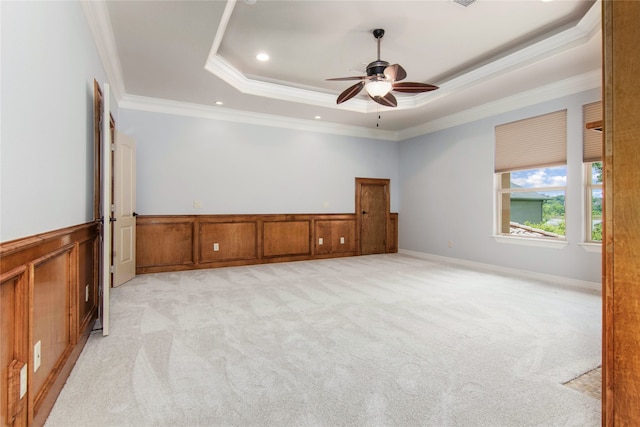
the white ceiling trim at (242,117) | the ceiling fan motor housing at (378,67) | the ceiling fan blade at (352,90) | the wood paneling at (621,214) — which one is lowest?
the wood paneling at (621,214)

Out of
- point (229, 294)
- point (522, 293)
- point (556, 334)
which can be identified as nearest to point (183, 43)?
point (229, 294)

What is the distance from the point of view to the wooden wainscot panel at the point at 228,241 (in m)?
5.38

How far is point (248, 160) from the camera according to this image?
5750 millimetres

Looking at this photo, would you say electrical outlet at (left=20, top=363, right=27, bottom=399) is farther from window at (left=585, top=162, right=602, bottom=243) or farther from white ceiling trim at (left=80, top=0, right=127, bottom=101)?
window at (left=585, top=162, right=602, bottom=243)

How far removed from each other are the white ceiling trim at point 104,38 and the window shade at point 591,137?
5289 mm

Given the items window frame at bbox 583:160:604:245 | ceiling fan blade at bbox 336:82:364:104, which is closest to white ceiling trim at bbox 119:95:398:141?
ceiling fan blade at bbox 336:82:364:104

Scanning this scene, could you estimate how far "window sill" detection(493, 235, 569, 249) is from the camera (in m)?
4.40

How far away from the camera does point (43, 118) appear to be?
1.63m

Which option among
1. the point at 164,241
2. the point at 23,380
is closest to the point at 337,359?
the point at 23,380

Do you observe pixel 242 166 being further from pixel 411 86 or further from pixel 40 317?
pixel 40 317

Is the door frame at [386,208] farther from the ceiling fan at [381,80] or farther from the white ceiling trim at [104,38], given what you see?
the white ceiling trim at [104,38]

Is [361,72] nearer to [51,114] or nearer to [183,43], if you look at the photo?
[183,43]

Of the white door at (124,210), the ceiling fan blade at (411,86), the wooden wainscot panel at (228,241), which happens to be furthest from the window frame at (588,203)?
the white door at (124,210)

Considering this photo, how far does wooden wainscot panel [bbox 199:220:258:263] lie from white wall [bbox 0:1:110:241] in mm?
2803
